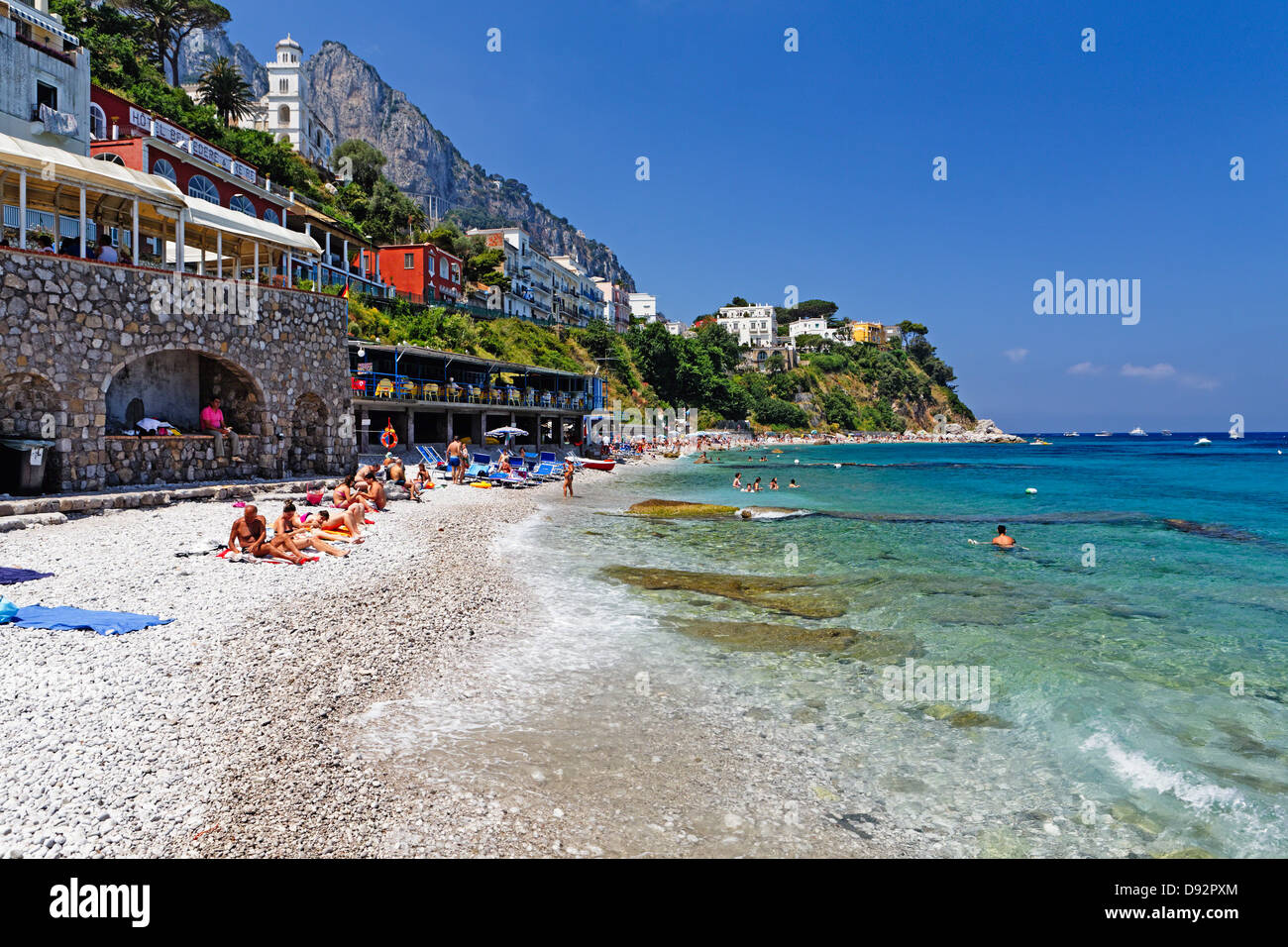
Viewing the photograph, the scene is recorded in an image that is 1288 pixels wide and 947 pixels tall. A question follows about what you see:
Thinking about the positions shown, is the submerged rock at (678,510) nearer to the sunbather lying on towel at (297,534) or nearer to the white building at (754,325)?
the sunbather lying on towel at (297,534)

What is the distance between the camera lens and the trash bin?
13109 mm

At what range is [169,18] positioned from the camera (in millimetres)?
54844

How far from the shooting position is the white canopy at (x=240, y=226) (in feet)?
57.5

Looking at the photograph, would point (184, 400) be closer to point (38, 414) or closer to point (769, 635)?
point (38, 414)

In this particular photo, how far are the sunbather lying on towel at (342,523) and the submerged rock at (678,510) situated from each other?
10.2 metres

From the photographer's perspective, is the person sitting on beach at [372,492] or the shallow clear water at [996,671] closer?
the shallow clear water at [996,671]

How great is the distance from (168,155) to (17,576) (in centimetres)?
2669

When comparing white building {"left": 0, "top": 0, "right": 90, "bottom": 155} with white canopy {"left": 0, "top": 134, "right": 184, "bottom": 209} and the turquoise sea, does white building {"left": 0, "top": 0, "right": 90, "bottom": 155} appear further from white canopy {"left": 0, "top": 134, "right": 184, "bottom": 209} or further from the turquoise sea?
the turquoise sea

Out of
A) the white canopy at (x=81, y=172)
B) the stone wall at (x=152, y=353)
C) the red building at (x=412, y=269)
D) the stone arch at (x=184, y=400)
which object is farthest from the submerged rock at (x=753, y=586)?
the red building at (x=412, y=269)

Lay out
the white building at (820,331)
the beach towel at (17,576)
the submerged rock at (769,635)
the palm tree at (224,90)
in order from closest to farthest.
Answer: the beach towel at (17,576), the submerged rock at (769,635), the palm tree at (224,90), the white building at (820,331)

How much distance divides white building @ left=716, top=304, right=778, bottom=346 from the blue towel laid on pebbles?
134 meters

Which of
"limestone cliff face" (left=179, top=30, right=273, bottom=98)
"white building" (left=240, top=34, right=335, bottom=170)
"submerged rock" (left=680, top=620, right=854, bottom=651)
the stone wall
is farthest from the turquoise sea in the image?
"limestone cliff face" (left=179, top=30, right=273, bottom=98)
